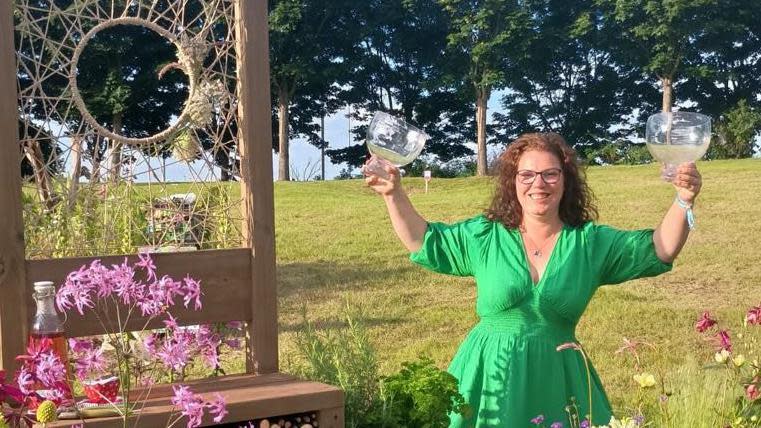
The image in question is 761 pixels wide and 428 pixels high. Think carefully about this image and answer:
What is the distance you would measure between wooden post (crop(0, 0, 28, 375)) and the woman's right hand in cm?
93

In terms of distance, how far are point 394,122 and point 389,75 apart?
2973 cm

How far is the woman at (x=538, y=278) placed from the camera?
262cm

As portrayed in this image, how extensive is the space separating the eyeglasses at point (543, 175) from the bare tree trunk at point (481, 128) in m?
19.1

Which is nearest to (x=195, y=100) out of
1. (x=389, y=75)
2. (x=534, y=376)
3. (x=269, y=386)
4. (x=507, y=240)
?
(x=269, y=386)

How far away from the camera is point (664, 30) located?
1079 inches

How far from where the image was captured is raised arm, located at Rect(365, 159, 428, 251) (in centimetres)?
249

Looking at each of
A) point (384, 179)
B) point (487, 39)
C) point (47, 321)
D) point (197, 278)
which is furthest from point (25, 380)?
point (487, 39)

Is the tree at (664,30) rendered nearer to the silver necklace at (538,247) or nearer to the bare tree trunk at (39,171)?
the silver necklace at (538,247)

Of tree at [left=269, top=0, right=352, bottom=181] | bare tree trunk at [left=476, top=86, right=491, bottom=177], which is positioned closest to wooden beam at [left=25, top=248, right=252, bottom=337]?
bare tree trunk at [left=476, top=86, right=491, bottom=177]

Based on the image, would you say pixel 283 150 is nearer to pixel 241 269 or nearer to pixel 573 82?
pixel 573 82

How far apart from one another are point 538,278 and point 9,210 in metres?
1.52

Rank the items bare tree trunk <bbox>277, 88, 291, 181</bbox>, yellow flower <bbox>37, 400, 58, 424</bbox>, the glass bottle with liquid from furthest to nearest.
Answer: bare tree trunk <bbox>277, 88, 291, 181</bbox> → the glass bottle with liquid → yellow flower <bbox>37, 400, 58, 424</bbox>

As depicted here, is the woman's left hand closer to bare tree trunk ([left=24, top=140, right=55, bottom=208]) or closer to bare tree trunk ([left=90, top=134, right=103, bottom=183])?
bare tree trunk ([left=90, top=134, right=103, bottom=183])

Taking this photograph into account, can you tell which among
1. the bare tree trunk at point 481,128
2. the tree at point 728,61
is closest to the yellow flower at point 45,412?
the bare tree trunk at point 481,128
